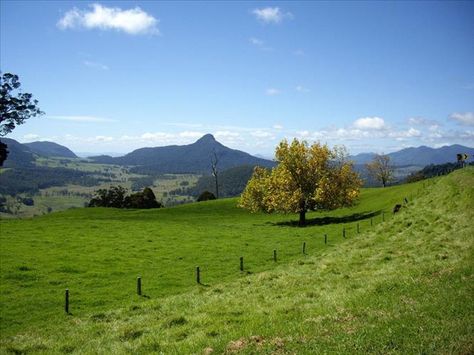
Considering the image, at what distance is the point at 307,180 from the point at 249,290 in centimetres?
4945

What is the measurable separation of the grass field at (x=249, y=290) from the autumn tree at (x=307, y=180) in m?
9.68

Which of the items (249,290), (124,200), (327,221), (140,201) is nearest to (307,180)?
(327,221)

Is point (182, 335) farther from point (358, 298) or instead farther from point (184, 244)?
point (184, 244)

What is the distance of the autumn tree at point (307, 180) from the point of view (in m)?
72.9

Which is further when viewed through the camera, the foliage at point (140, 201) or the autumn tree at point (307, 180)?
the foliage at point (140, 201)

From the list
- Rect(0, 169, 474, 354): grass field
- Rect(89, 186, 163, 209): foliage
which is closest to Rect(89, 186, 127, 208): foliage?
Rect(89, 186, 163, 209): foliage

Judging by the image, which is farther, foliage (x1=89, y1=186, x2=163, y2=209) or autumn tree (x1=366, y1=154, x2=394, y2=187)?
autumn tree (x1=366, y1=154, x2=394, y2=187)

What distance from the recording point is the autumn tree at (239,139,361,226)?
7288 cm

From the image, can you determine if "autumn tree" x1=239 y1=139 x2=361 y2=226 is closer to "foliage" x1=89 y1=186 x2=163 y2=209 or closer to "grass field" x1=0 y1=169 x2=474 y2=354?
"grass field" x1=0 y1=169 x2=474 y2=354

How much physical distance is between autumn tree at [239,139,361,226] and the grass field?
9681 millimetres

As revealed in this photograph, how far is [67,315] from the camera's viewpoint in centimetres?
2870

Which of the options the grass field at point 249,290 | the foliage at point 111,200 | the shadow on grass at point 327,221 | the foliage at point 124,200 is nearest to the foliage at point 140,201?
the foliage at point 124,200

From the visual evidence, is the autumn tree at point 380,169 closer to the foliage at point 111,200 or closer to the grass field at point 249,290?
the grass field at point 249,290

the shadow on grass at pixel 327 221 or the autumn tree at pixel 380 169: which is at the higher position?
the autumn tree at pixel 380 169
